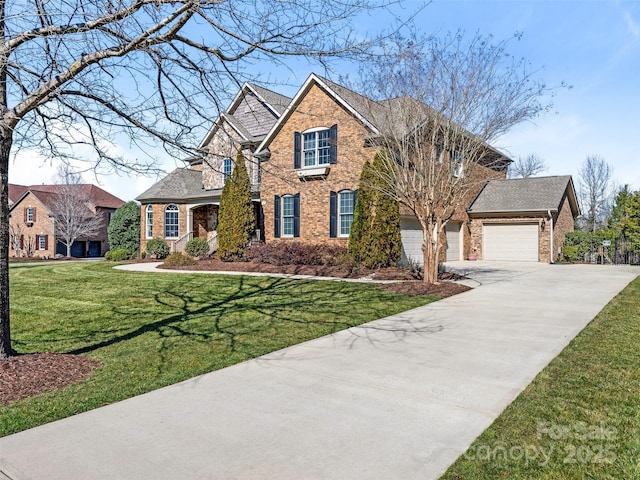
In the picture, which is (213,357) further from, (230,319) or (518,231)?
(518,231)

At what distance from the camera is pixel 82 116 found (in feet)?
17.7

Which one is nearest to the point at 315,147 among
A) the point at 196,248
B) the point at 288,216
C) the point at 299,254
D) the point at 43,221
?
the point at 288,216

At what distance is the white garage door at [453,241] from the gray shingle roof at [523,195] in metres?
1.59

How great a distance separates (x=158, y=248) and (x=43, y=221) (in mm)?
22869

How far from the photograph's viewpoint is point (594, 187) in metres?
40.7

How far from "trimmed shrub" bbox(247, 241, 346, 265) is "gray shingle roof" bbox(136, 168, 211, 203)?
23.4ft

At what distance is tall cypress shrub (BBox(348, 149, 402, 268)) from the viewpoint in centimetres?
1681

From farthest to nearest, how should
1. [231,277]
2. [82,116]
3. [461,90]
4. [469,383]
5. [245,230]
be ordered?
[245,230]
[231,277]
[461,90]
[82,116]
[469,383]

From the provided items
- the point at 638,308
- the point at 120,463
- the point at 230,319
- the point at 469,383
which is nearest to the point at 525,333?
the point at 469,383

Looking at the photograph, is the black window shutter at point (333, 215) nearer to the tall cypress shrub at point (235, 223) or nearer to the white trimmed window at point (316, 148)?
the white trimmed window at point (316, 148)

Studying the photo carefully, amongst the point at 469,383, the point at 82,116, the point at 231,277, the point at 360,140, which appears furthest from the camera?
the point at 360,140

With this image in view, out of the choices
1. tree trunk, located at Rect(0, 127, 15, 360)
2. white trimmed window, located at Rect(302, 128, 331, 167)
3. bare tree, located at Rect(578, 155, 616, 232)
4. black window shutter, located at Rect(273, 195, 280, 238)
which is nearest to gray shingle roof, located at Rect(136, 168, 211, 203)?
black window shutter, located at Rect(273, 195, 280, 238)

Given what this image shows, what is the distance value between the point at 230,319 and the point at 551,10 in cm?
869

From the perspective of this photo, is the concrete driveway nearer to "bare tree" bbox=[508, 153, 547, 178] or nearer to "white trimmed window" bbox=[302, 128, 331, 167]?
"white trimmed window" bbox=[302, 128, 331, 167]
